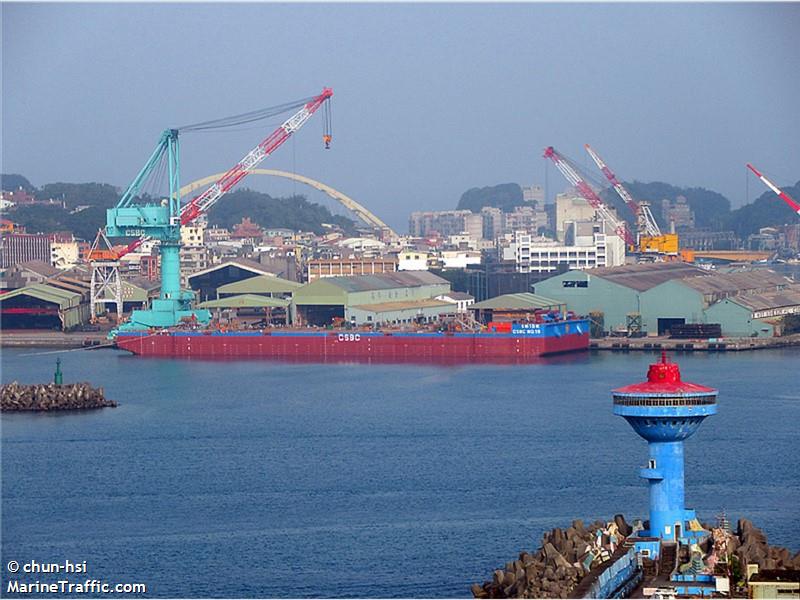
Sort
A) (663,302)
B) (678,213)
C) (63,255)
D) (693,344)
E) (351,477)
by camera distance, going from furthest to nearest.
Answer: (678,213), (63,255), (663,302), (693,344), (351,477)

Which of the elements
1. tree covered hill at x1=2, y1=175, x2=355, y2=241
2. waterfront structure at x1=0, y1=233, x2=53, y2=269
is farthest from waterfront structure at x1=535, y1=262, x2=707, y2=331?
tree covered hill at x1=2, y1=175, x2=355, y2=241

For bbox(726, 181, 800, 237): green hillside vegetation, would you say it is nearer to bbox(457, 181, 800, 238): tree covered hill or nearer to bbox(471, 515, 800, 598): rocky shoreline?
bbox(457, 181, 800, 238): tree covered hill

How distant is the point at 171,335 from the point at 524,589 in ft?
79.6

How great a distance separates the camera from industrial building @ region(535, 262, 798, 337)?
35.1 m

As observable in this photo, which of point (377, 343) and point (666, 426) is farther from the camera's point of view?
point (377, 343)

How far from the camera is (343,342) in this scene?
109 ft

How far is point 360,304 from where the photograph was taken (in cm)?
3734

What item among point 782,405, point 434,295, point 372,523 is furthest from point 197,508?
point 434,295

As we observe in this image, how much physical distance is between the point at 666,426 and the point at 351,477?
5910 mm

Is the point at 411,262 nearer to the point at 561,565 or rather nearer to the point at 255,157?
the point at 255,157

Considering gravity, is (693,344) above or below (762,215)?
below

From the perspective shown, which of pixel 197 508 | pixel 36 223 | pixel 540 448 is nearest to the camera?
pixel 197 508

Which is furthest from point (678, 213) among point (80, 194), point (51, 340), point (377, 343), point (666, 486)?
point (666, 486)

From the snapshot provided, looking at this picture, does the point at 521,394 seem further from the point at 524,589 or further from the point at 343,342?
the point at 524,589
